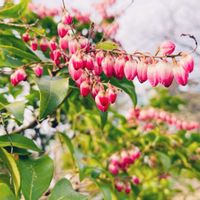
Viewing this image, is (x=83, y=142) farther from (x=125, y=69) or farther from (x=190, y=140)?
(x=125, y=69)

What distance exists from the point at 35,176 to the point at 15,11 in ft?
1.74

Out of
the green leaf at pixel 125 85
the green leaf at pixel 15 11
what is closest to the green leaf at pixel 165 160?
the green leaf at pixel 125 85

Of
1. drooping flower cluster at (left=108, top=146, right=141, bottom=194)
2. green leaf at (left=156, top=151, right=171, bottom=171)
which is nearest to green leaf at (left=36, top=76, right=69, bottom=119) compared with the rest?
drooping flower cluster at (left=108, top=146, right=141, bottom=194)

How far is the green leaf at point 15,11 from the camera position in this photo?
4.20 ft

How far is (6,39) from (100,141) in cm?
170

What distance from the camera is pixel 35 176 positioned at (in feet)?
3.45

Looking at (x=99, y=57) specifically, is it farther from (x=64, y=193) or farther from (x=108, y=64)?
(x=64, y=193)

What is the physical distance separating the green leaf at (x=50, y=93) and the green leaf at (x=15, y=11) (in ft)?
0.91

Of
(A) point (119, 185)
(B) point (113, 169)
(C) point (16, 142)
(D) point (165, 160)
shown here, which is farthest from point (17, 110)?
Answer: (D) point (165, 160)

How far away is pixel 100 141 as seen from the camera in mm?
2971

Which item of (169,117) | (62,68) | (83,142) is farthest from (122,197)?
(169,117)

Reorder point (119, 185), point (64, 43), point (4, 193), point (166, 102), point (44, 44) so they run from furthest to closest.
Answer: point (166, 102) → point (119, 185) → point (44, 44) → point (64, 43) → point (4, 193)

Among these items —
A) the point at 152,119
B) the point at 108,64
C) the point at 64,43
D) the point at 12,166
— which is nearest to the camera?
the point at 12,166

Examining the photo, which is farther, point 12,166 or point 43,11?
point 43,11
